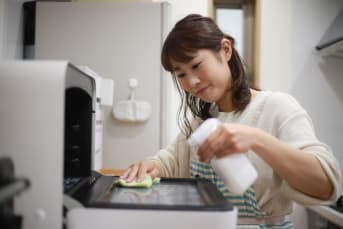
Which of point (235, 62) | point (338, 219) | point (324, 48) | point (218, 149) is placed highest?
point (324, 48)

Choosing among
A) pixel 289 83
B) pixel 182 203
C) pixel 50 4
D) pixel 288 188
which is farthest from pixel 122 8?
pixel 182 203

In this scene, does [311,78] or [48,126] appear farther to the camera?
[311,78]

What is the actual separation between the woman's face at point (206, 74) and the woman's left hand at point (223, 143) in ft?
0.93

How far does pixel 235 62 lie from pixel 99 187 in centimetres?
54

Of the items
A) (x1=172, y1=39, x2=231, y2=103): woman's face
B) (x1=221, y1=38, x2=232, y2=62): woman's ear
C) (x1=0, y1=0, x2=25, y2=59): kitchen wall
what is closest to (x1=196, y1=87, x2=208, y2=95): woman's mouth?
(x1=172, y1=39, x2=231, y2=103): woman's face

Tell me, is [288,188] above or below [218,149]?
below

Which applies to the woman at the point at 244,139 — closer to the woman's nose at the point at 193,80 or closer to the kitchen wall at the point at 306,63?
the woman's nose at the point at 193,80

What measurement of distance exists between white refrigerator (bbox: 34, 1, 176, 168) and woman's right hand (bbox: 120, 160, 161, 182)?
1.10m

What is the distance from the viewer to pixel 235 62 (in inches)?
39.0

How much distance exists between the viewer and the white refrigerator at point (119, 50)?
1964 mm

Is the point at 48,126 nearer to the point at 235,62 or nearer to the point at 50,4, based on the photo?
the point at 235,62

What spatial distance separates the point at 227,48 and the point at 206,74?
0.42 ft

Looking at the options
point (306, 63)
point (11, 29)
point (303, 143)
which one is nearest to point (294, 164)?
point (303, 143)

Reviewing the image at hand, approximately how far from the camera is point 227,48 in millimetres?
949
